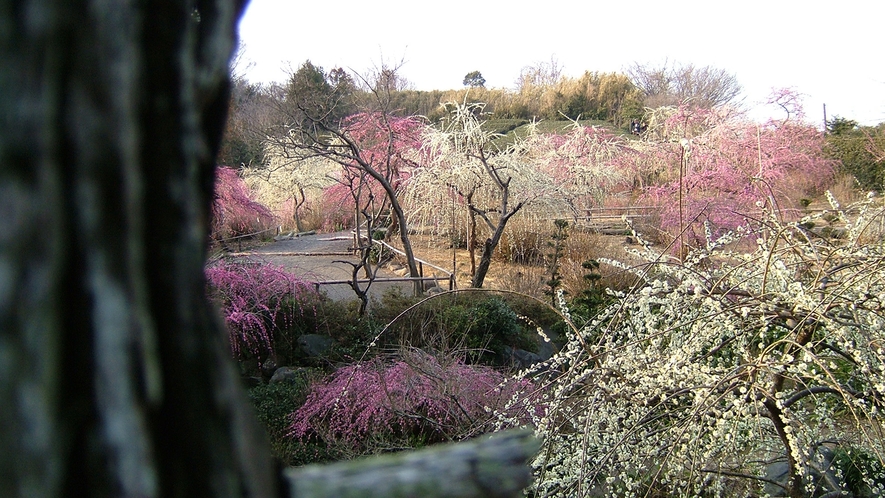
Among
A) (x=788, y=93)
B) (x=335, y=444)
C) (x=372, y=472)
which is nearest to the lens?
(x=372, y=472)

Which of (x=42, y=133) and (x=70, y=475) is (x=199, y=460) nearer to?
(x=70, y=475)

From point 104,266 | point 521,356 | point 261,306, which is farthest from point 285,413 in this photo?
point 104,266

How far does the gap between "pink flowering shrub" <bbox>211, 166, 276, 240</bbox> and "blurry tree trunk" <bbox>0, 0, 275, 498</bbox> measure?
9966 mm

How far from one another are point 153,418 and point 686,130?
19.7 metres

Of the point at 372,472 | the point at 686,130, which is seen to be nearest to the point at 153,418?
the point at 372,472

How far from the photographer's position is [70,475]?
32cm

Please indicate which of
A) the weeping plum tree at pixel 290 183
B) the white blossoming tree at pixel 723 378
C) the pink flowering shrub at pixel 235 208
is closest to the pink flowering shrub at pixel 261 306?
the pink flowering shrub at pixel 235 208

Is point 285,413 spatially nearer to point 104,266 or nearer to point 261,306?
point 261,306

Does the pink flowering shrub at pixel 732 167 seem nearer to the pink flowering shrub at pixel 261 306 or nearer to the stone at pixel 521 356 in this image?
A: the stone at pixel 521 356

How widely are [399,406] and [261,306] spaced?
248cm

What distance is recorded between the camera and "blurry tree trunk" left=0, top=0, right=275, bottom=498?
0.31m

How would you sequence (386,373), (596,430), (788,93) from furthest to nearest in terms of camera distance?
(788,93)
(386,373)
(596,430)

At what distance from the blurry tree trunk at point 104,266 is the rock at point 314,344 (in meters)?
7.14

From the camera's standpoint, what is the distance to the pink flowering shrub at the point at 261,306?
6820mm
